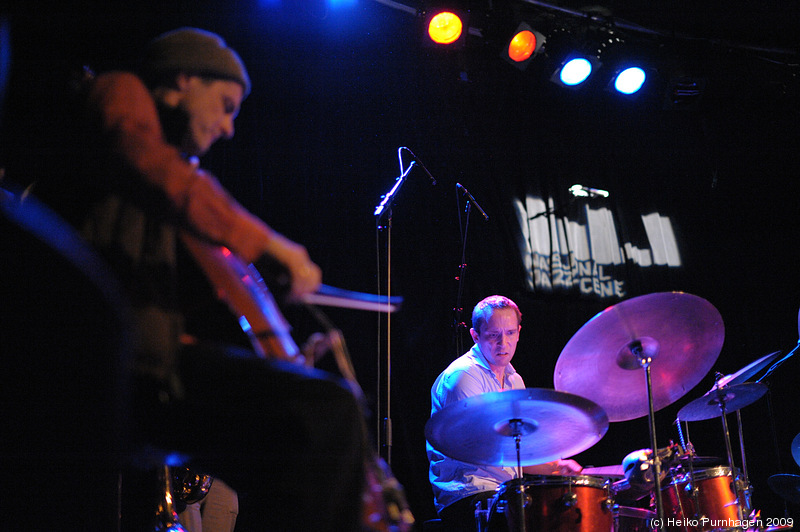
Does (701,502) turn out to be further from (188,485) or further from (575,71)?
(575,71)

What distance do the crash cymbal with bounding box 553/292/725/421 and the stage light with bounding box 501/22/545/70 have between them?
307 cm

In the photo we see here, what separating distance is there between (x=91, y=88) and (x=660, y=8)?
568 centimetres

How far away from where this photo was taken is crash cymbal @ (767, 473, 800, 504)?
15.5 ft

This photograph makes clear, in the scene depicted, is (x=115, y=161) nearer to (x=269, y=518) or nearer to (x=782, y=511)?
(x=269, y=518)

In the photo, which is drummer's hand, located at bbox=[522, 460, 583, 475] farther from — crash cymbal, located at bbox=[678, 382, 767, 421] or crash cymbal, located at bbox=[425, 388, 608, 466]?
crash cymbal, located at bbox=[678, 382, 767, 421]

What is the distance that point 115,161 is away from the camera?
59.1 inches

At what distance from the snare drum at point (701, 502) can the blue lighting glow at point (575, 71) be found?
11.1 feet

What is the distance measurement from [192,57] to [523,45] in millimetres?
4426

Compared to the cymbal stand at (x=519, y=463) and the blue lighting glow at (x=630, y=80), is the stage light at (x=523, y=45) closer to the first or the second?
the blue lighting glow at (x=630, y=80)

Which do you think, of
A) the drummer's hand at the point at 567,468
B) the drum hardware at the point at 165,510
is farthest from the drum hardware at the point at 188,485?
the drummer's hand at the point at 567,468

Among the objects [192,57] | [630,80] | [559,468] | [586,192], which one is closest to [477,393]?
[559,468]

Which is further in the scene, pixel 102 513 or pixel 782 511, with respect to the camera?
pixel 782 511

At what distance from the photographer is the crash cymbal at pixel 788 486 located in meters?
4.73

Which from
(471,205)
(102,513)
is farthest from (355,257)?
(102,513)
